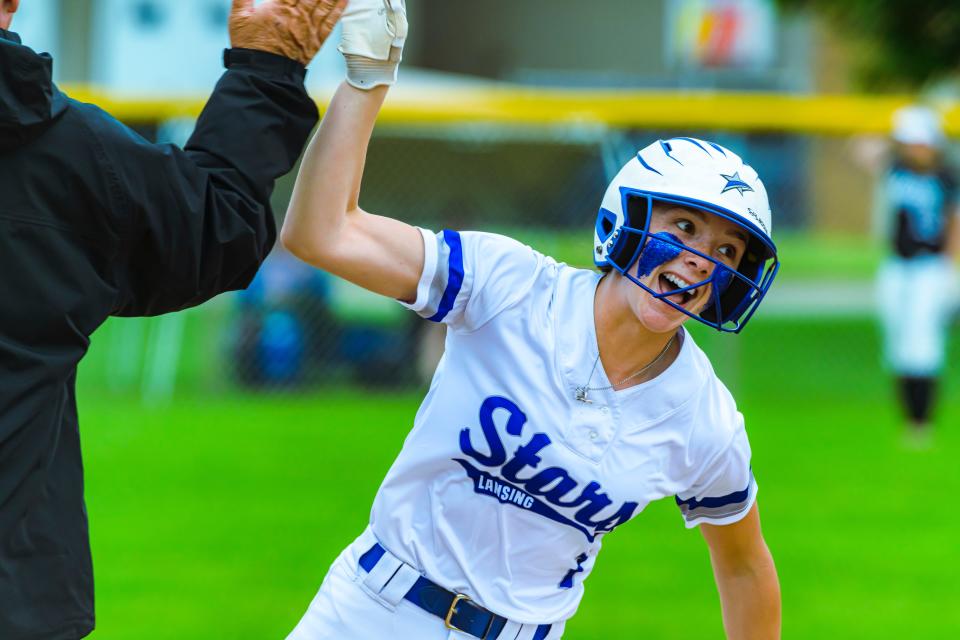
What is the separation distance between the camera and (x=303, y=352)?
39.3ft

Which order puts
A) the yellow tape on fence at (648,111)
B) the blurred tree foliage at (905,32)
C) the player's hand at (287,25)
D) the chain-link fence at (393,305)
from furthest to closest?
the blurred tree foliage at (905,32)
the chain-link fence at (393,305)
the yellow tape on fence at (648,111)
the player's hand at (287,25)

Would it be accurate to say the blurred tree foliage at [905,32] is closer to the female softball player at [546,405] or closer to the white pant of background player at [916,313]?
the white pant of background player at [916,313]

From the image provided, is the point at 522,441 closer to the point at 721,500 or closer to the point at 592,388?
the point at 592,388

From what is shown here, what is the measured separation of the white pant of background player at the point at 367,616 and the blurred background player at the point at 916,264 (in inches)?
306

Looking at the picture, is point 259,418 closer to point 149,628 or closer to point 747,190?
point 149,628

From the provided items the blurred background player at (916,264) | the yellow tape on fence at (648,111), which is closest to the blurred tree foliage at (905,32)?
the yellow tape on fence at (648,111)

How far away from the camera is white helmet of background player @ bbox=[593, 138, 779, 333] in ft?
9.15

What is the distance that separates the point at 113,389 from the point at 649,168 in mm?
9993

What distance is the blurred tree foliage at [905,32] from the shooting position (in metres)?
16.0

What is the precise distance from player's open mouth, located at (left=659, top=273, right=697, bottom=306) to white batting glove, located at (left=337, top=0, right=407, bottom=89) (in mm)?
717

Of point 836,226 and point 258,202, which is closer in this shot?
point 258,202

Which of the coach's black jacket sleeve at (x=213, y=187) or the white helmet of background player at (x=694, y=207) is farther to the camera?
the white helmet of background player at (x=694, y=207)

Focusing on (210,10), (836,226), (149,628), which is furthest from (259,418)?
(836,226)

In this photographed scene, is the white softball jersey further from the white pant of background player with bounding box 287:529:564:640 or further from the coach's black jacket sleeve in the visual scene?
the coach's black jacket sleeve
